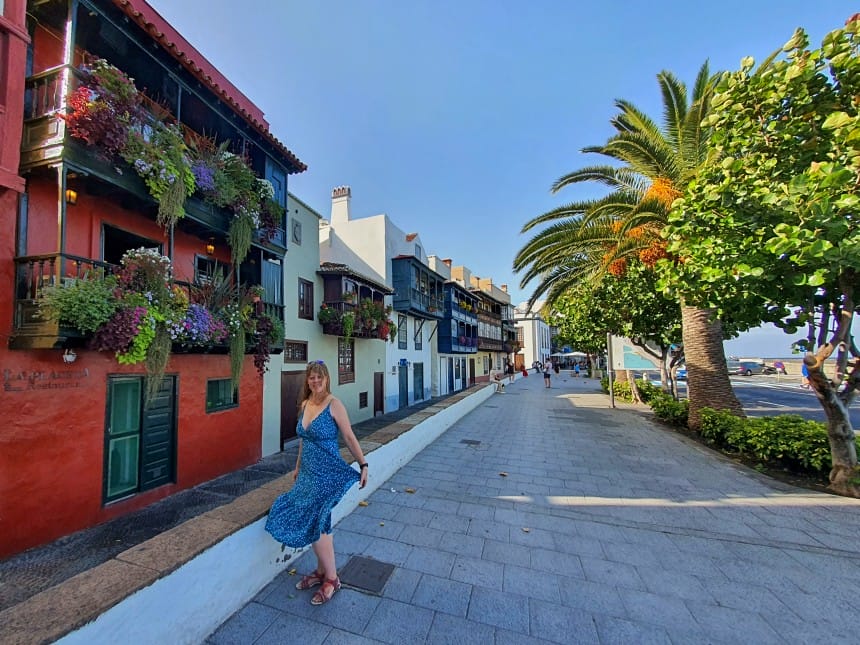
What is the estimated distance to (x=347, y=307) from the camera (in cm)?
1216

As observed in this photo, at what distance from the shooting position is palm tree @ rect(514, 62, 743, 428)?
835 centimetres

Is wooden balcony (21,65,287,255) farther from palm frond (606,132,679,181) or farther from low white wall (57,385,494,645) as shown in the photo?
palm frond (606,132,679,181)

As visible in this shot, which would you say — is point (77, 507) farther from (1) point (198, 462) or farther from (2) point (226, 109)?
(2) point (226, 109)

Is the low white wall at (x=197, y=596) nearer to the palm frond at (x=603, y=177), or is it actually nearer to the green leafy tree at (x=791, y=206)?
the green leafy tree at (x=791, y=206)

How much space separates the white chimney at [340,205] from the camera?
18375 mm

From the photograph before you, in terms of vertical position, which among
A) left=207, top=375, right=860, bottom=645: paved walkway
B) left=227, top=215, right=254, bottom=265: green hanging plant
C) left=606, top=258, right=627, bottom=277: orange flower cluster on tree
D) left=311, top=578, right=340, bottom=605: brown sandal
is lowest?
left=207, top=375, right=860, bottom=645: paved walkway

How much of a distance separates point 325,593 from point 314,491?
2.65 ft

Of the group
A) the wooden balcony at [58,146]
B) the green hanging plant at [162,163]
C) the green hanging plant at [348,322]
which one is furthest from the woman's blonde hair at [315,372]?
the green hanging plant at [348,322]

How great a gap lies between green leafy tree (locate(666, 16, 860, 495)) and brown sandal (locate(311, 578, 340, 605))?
5806 mm

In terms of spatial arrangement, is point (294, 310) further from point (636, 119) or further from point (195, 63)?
point (636, 119)

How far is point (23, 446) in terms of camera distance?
15.0ft

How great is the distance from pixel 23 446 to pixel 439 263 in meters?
23.7

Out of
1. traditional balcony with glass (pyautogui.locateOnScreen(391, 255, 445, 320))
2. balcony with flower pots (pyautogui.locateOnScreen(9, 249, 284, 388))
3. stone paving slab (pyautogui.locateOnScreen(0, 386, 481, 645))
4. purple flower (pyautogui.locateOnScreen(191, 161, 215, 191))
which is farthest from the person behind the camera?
traditional balcony with glass (pyautogui.locateOnScreen(391, 255, 445, 320))

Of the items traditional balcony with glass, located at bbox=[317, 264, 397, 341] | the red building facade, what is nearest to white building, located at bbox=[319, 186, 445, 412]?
traditional balcony with glass, located at bbox=[317, 264, 397, 341]
